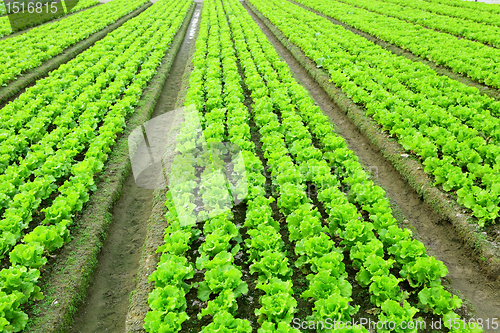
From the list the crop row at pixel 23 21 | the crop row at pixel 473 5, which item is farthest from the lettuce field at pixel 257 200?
the crop row at pixel 473 5

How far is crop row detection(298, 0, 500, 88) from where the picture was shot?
45.6ft

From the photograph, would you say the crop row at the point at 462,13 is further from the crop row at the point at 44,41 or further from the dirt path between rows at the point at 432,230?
the crop row at the point at 44,41

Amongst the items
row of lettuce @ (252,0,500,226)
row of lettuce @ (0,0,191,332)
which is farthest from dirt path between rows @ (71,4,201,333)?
row of lettuce @ (252,0,500,226)

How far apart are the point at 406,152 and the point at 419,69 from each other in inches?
266

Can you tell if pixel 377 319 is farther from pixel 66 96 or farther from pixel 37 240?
pixel 66 96

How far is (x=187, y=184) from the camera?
818 centimetres

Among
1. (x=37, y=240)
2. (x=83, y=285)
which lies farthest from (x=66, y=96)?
(x=83, y=285)

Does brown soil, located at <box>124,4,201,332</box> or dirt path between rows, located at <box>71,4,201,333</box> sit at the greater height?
brown soil, located at <box>124,4,201,332</box>

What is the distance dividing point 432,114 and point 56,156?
1184 centimetres

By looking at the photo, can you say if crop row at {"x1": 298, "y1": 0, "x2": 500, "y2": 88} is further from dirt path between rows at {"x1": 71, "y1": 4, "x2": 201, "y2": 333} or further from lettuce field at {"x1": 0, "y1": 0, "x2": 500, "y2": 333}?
dirt path between rows at {"x1": 71, "y1": 4, "x2": 201, "y2": 333}

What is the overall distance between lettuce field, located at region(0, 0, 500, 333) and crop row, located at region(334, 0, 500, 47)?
3.20 m

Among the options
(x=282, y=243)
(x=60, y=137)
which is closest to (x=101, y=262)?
(x=282, y=243)

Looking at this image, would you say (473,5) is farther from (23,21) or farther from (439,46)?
(23,21)

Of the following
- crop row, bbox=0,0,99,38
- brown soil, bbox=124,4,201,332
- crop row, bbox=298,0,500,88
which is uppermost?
crop row, bbox=0,0,99,38
